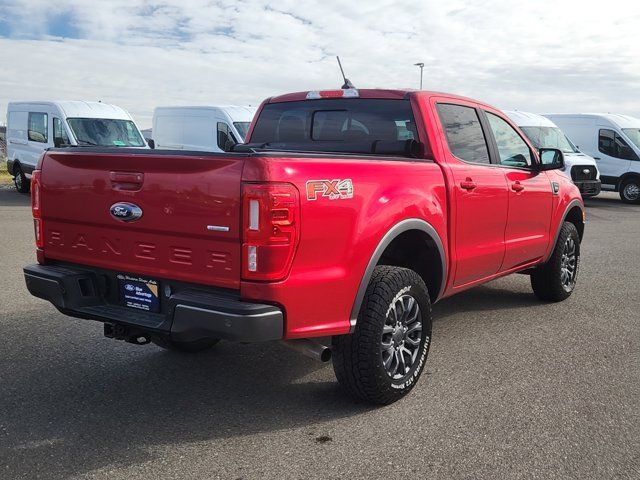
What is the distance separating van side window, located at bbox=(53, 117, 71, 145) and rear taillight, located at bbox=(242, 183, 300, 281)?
13.2 metres

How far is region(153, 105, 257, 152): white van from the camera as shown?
16.4 meters

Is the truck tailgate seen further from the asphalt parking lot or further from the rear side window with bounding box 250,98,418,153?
the rear side window with bounding box 250,98,418,153

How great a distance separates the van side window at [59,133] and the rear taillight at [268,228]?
1323cm

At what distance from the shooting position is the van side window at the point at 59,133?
15.0 metres

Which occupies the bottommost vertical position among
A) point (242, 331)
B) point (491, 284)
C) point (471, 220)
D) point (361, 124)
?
point (491, 284)

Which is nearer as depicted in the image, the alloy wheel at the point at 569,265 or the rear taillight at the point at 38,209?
the rear taillight at the point at 38,209

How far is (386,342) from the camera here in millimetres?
3748

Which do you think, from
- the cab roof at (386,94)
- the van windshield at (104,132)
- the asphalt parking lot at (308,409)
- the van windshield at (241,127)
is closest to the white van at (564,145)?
the van windshield at (241,127)

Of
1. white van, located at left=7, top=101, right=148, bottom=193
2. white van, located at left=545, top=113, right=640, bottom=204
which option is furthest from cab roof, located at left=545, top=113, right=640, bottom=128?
white van, located at left=7, top=101, right=148, bottom=193

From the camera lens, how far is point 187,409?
12.1 feet

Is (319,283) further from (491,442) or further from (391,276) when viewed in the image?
(491,442)

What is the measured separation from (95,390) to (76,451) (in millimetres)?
795

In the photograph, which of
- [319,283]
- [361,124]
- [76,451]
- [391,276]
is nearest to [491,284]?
[361,124]

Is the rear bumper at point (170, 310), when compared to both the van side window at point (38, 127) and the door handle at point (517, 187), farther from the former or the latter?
the van side window at point (38, 127)
